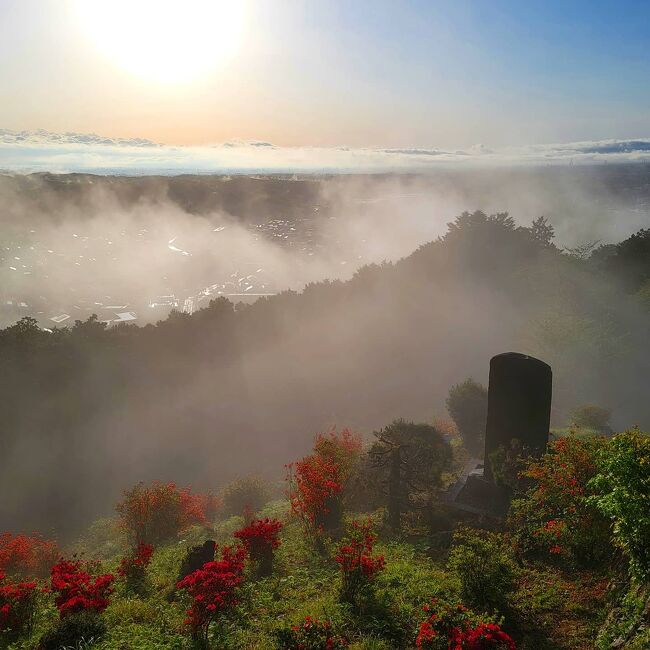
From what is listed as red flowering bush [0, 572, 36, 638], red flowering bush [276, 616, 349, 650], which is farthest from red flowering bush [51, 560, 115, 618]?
red flowering bush [276, 616, 349, 650]

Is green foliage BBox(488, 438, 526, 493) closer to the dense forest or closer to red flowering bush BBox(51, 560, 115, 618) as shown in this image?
red flowering bush BBox(51, 560, 115, 618)

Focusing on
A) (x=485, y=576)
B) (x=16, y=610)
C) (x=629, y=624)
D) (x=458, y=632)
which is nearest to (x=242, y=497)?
(x=16, y=610)

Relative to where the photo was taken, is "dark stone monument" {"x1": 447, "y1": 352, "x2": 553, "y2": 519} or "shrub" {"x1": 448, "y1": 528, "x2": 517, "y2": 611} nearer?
"shrub" {"x1": 448, "y1": 528, "x2": 517, "y2": 611}

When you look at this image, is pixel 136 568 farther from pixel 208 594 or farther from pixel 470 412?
pixel 470 412

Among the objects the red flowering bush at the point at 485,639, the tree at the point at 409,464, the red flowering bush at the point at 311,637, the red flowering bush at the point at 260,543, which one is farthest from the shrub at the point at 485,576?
the tree at the point at 409,464

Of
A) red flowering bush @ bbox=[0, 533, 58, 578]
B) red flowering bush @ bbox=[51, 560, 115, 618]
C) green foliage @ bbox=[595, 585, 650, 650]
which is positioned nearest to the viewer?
green foliage @ bbox=[595, 585, 650, 650]
